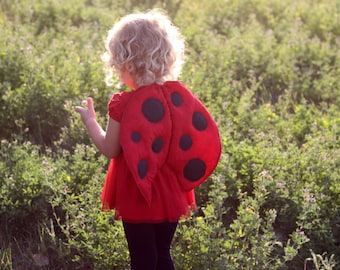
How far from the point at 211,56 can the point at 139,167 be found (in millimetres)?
4031

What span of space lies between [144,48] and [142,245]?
1.06m

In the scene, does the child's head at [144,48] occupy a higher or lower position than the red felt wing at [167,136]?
higher

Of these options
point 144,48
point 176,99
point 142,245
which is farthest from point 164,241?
point 144,48

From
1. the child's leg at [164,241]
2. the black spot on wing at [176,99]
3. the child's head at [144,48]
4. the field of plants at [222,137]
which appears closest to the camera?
the child's head at [144,48]

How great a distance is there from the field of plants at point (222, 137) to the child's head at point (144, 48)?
4.28 feet

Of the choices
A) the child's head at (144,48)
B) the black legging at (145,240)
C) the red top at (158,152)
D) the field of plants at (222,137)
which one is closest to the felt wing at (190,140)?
the red top at (158,152)

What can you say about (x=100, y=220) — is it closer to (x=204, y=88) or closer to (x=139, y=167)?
(x=139, y=167)

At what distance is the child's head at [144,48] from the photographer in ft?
10.7

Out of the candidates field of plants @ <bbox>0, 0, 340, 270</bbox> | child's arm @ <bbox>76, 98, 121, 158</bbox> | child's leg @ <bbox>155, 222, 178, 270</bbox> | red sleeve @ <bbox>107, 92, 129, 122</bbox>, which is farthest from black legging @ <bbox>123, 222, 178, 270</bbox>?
field of plants @ <bbox>0, 0, 340, 270</bbox>

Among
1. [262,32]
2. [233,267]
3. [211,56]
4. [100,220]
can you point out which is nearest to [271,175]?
[233,267]

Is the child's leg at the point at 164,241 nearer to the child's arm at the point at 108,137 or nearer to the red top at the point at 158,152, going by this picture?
the red top at the point at 158,152

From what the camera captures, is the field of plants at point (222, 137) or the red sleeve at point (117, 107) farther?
the field of plants at point (222, 137)

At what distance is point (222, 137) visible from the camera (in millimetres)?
5379

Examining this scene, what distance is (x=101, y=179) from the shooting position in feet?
15.5
